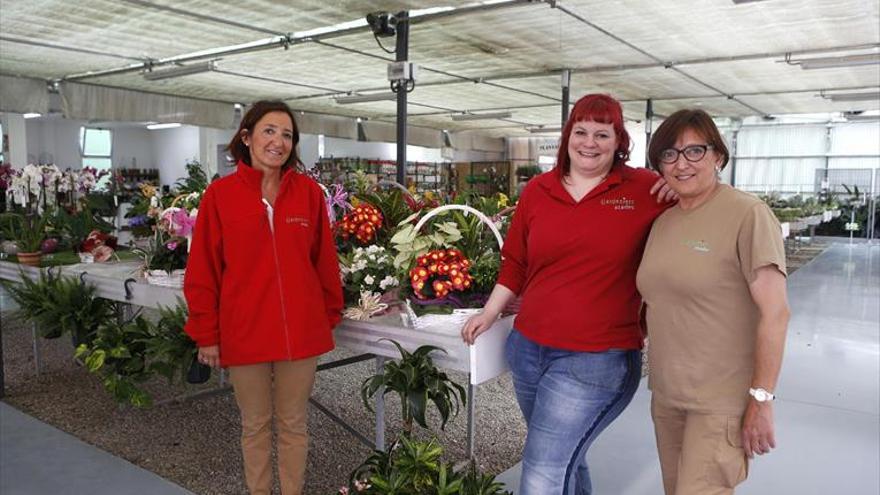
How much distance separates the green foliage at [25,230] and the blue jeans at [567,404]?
336 cm

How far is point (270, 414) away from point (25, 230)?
2649 millimetres

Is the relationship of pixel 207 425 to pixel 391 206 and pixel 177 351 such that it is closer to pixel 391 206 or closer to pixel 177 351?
pixel 177 351

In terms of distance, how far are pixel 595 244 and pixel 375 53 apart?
7481 millimetres

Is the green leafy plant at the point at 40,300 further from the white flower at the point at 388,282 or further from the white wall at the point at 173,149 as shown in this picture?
the white wall at the point at 173,149

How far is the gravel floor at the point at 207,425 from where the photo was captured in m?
2.87

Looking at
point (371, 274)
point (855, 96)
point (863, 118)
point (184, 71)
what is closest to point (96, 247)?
point (371, 274)

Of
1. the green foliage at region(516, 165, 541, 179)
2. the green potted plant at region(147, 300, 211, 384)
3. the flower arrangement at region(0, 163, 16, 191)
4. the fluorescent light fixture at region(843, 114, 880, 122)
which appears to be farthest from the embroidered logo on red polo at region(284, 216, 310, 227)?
the fluorescent light fixture at region(843, 114, 880, 122)

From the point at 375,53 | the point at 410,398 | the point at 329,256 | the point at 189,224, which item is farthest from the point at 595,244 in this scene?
the point at 375,53

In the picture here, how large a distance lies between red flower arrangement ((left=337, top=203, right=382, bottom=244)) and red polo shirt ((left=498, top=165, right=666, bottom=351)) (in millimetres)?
1122

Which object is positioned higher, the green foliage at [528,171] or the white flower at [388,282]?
the green foliage at [528,171]

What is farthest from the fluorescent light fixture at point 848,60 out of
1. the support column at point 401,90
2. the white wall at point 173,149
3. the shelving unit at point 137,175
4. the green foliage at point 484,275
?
the shelving unit at point 137,175

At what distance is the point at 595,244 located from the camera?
62.9 inches

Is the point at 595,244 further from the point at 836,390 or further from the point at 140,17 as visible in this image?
the point at 140,17

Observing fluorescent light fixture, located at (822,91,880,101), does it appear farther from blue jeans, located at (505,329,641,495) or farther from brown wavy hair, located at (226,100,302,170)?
brown wavy hair, located at (226,100,302,170)
